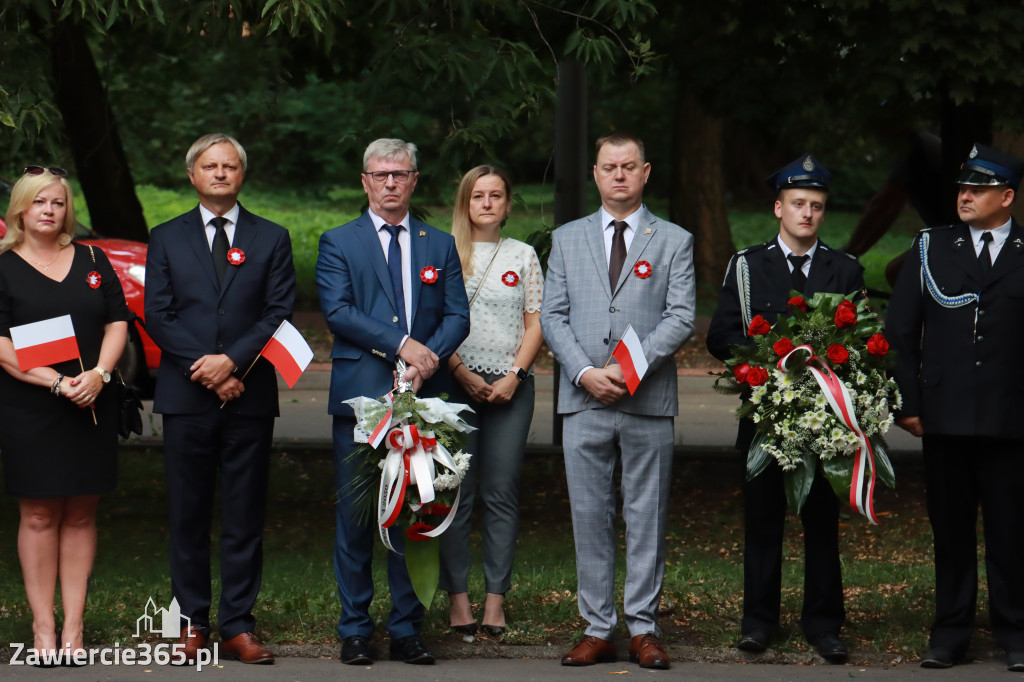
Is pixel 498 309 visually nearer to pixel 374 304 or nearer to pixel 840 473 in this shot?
pixel 374 304

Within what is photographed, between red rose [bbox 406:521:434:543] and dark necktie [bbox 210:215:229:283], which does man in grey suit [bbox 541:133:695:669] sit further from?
dark necktie [bbox 210:215:229:283]

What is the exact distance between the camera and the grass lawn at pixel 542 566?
677cm

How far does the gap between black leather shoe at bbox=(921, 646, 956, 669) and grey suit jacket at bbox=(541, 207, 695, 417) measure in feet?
5.03

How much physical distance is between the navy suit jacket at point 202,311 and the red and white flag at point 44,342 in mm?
354

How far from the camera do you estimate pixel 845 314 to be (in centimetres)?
606

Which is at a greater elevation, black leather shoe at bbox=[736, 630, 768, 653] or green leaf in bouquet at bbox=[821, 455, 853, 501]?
green leaf in bouquet at bbox=[821, 455, 853, 501]

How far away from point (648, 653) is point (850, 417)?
1.33 meters

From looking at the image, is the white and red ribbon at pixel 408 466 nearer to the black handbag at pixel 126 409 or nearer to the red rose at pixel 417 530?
the red rose at pixel 417 530

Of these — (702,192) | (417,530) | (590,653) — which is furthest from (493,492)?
(702,192)

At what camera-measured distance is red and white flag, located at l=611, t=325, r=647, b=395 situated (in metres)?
6.23

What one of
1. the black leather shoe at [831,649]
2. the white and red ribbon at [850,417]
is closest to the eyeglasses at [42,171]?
the white and red ribbon at [850,417]

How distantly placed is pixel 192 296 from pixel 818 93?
629 centimetres

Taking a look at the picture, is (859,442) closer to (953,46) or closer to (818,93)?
(953,46)

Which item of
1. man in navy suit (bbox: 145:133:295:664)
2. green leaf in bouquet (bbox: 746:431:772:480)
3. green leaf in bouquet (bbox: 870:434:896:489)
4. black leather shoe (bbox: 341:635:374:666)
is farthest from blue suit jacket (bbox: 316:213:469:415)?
green leaf in bouquet (bbox: 870:434:896:489)
